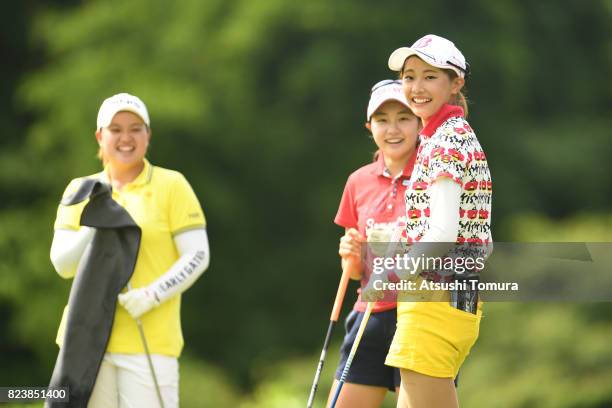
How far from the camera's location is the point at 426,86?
347cm

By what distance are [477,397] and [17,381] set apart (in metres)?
5.25

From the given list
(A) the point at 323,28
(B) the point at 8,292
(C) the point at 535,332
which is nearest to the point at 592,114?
(A) the point at 323,28

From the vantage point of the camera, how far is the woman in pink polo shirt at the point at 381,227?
3889 millimetres

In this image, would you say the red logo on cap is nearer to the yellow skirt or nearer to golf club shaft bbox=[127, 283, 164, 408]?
the yellow skirt

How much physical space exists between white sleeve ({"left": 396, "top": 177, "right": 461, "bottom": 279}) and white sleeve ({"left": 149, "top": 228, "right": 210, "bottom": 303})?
3.65ft

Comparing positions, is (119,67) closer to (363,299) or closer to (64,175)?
(64,175)

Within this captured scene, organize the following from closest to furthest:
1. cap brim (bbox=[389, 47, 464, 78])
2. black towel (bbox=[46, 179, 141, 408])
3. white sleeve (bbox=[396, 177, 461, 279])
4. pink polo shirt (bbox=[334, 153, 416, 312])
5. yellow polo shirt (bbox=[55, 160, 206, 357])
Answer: white sleeve (bbox=[396, 177, 461, 279]), cap brim (bbox=[389, 47, 464, 78]), pink polo shirt (bbox=[334, 153, 416, 312]), black towel (bbox=[46, 179, 141, 408]), yellow polo shirt (bbox=[55, 160, 206, 357])

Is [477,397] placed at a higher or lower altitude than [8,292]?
lower

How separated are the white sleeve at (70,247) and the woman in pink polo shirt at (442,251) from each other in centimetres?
128

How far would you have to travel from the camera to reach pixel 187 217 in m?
4.19

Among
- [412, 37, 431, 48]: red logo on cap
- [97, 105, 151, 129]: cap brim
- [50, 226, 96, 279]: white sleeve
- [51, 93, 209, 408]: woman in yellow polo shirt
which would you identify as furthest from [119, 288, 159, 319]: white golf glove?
[412, 37, 431, 48]: red logo on cap

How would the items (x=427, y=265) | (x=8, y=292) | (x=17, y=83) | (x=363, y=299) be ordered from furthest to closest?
(x=17, y=83) < (x=8, y=292) < (x=363, y=299) < (x=427, y=265)

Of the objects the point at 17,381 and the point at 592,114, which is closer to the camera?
the point at 17,381

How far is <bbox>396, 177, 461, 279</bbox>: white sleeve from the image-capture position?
324cm
